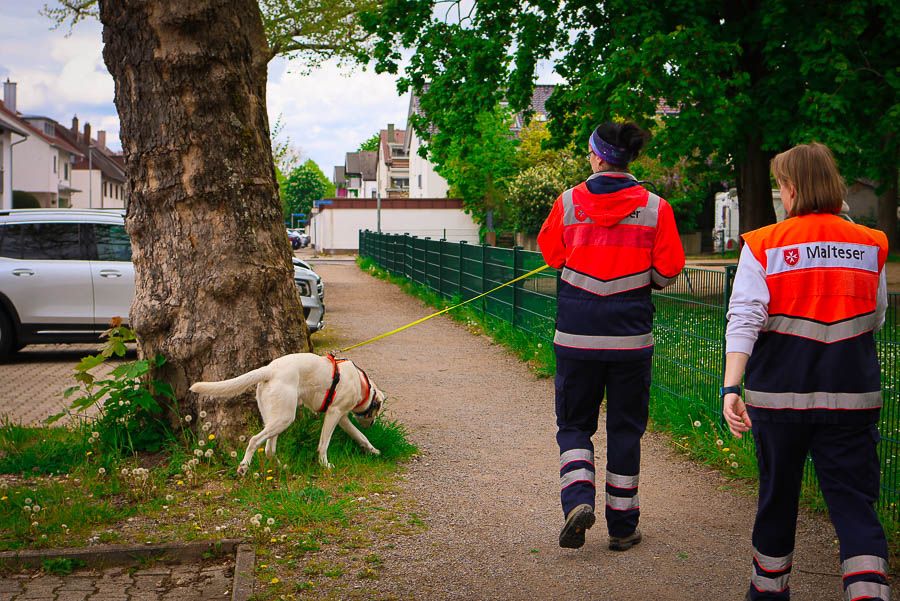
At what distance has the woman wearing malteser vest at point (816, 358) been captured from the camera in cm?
376

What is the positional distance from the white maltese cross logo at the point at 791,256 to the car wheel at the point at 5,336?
11028 millimetres

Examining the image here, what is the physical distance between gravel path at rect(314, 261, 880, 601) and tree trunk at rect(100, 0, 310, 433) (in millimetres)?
1529

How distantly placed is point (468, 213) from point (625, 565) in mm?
57522

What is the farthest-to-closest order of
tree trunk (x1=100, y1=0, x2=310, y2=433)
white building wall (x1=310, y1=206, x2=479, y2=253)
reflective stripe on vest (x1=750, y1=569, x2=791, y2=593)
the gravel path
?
white building wall (x1=310, y1=206, x2=479, y2=253)
tree trunk (x1=100, y1=0, x2=310, y2=433)
the gravel path
reflective stripe on vest (x1=750, y1=569, x2=791, y2=593)

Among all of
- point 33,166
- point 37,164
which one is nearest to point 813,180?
point 33,166

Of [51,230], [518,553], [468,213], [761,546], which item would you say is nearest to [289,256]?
[518,553]

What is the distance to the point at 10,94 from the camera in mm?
80812

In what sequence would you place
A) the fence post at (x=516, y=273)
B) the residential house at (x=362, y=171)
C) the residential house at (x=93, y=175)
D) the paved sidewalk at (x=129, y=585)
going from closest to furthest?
the paved sidewalk at (x=129, y=585) < the fence post at (x=516, y=273) < the residential house at (x=93, y=175) < the residential house at (x=362, y=171)

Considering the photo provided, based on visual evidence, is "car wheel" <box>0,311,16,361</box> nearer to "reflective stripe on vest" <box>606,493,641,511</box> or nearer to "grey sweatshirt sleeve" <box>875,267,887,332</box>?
"reflective stripe on vest" <box>606,493,641,511</box>

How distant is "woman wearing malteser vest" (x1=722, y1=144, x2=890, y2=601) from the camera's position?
376cm

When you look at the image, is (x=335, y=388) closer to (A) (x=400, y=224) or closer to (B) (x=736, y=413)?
(B) (x=736, y=413)

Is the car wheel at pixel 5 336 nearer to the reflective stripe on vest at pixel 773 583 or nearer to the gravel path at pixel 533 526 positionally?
the gravel path at pixel 533 526

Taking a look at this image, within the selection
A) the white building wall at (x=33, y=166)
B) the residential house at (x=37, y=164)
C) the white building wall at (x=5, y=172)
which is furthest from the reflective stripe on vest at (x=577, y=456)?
the white building wall at (x=33, y=166)

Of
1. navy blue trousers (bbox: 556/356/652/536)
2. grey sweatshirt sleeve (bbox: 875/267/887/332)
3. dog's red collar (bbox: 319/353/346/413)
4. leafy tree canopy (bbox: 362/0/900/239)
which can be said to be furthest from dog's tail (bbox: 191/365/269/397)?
leafy tree canopy (bbox: 362/0/900/239)
